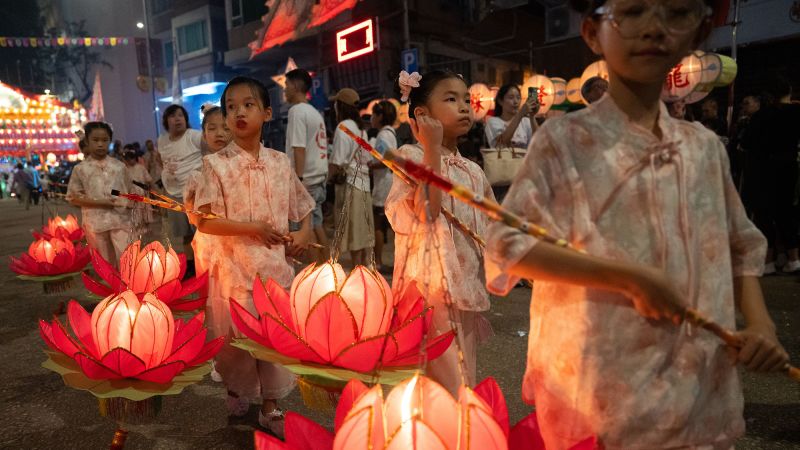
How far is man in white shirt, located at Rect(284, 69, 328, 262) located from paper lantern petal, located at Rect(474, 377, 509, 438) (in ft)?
12.3

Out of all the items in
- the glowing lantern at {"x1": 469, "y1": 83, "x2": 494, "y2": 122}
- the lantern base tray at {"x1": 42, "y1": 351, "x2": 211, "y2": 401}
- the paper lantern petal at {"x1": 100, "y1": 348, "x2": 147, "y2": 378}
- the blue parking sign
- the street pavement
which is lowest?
the street pavement

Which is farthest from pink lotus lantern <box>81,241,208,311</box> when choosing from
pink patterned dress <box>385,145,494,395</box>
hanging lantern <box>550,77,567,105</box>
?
hanging lantern <box>550,77,567,105</box>

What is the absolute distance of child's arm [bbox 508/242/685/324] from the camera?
3.33 feet

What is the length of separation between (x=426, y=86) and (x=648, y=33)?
4.67 feet

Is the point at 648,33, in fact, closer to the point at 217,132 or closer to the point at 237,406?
the point at 237,406

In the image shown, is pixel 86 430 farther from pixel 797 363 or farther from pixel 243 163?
pixel 797 363

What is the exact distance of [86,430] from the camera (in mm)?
2986

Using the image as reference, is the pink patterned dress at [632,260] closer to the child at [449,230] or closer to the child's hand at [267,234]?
the child at [449,230]

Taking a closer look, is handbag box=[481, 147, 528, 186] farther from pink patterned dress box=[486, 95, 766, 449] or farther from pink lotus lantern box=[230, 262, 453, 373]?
pink patterned dress box=[486, 95, 766, 449]

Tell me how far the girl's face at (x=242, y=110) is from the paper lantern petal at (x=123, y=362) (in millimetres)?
Result: 1448

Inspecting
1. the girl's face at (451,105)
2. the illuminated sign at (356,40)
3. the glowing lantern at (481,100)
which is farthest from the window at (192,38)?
the girl's face at (451,105)

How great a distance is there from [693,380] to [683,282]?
204 millimetres

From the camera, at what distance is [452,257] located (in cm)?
224

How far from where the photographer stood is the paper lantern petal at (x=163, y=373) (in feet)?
5.40
